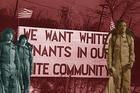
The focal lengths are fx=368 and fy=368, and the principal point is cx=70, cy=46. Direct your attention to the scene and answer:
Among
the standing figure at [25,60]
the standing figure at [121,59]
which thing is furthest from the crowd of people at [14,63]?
the standing figure at [121,59]

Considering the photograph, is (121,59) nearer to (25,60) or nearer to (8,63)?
(25,60)

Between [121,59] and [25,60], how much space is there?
744 mm

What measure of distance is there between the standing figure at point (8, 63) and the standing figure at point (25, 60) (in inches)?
2.5

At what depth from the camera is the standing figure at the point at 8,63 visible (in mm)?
2602

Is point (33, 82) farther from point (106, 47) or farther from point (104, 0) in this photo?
point (104, 0)

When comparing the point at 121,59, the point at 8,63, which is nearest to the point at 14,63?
the point at 8,63

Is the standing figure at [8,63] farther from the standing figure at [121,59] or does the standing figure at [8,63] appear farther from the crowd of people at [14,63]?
the standing figure at [121,59]

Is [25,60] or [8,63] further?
[25,60]

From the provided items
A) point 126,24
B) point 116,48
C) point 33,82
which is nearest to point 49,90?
point 33,82

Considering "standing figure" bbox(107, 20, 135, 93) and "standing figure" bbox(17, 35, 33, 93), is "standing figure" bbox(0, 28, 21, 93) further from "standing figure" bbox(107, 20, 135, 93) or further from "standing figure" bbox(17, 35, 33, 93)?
"standing figure" bbox(107, 20, 135, 93)

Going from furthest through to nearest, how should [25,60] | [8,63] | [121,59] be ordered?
[121,59] → [25,60] → [8,63]

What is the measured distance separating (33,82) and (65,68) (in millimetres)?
286

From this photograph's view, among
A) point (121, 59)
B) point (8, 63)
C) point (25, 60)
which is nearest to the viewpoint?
point (8, 63)

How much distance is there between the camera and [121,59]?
9.41 ft
